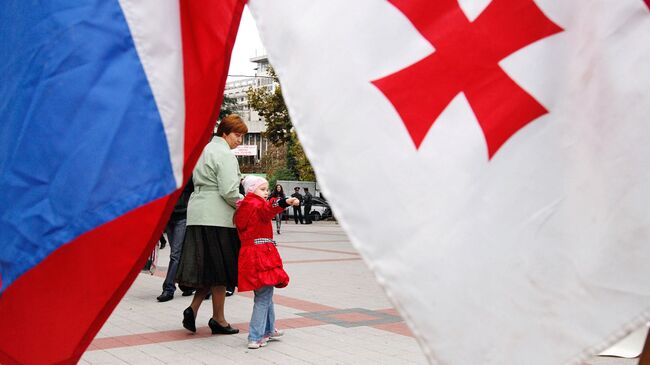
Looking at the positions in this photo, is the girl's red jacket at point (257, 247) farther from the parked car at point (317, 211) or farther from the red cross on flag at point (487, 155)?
the parked car at point (317, 211)

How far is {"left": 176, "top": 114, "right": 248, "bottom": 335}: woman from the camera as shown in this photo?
639 cm

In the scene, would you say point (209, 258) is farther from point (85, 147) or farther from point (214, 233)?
point (85, 147)

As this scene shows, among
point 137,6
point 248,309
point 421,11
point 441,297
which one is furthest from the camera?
point 248,309

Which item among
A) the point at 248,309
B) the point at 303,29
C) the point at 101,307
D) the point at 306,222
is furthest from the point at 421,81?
the point at 306,222

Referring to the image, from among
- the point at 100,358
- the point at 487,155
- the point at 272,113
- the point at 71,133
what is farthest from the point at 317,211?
the point at 487,155

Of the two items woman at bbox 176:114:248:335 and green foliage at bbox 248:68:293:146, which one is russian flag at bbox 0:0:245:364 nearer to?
woman at bbox 176:114:248:335

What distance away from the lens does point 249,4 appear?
1.40 metres

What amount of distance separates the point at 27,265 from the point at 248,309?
637cm

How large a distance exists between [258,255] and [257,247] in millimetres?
67

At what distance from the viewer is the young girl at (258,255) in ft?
19.4

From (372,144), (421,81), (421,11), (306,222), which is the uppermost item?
(421,11)

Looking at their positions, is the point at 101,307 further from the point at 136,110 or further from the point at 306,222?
the point at 306,222

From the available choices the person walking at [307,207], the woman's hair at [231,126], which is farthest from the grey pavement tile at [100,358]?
the person walking at [307,207]

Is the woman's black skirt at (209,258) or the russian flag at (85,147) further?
the woman's black skirt at (209,258)
